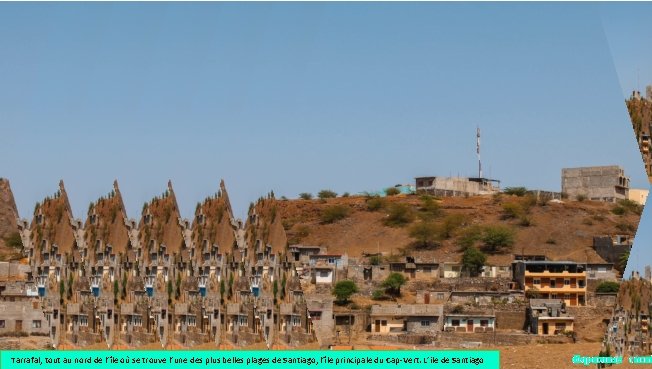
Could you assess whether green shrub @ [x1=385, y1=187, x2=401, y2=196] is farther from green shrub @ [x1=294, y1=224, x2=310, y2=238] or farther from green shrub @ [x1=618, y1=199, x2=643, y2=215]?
green shrub @ [x1=618, y1=199, x2=643, y2=215]

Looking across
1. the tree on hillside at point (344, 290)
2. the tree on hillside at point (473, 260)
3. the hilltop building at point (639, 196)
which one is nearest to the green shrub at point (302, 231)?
the tree on hillside at point (344, 290)

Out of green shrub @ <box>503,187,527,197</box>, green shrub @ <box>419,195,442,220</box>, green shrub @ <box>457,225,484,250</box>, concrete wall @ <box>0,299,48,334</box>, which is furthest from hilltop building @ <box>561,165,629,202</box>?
concrete wall @ <box>0,299,48,334</box>

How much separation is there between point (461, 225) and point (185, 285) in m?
2.70

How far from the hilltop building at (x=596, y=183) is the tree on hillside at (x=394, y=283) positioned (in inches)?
68.4

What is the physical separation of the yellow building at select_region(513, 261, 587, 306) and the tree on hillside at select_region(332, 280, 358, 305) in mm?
1599

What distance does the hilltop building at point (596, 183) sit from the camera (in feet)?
40.5

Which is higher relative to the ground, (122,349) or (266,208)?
(266,208)

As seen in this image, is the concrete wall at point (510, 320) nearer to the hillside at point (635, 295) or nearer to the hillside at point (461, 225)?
the hillside at point (461, 225)

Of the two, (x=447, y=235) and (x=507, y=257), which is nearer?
(x=447, y=235)

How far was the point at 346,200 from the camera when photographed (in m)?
13.0

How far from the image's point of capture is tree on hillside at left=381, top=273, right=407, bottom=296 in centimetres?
1319

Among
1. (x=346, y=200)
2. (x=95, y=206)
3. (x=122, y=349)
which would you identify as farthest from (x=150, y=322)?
(x=346, y=200)

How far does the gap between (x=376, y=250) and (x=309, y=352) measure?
161 cm

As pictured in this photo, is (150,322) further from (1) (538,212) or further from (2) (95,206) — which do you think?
(1) (538,212)
